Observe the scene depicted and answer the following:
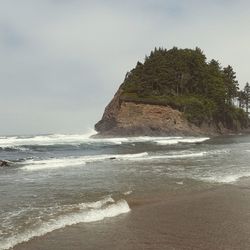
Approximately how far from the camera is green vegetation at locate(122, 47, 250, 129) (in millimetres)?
68375

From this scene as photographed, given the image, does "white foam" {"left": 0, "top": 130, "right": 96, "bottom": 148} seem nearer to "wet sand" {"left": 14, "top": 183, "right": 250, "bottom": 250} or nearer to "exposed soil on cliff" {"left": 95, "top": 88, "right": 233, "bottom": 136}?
"exposed soil on cliff" {"left": 95, "top": 88, "right": 233, "bottom": 136}

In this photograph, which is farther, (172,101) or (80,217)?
(172,101)

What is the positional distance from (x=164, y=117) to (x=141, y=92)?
7.95 meters

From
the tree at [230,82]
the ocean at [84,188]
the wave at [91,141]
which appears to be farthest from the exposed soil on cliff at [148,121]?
the ocean at [84,188]

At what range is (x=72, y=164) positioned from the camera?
24203 millimetres

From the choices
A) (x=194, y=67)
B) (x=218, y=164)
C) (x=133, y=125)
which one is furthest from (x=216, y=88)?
(x=218, y=164)

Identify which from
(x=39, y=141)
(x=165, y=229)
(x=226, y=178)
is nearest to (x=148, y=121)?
(x=39, y=141)

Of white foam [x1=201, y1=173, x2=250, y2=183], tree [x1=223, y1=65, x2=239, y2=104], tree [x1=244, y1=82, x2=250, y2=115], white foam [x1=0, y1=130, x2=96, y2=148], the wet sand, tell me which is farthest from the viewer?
tree [x1=244, y1=82, x2=250, y2=115]

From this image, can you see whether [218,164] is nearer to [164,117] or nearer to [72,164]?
[72,164]

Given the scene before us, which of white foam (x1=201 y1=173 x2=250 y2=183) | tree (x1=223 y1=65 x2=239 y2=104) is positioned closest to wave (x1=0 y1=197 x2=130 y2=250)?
white foam (x1=201 y1=173 x2=250 y2=183)

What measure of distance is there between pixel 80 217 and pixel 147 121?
178ft

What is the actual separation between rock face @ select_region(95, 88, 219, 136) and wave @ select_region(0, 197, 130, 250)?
166 feet

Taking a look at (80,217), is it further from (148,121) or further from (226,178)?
(148,121)

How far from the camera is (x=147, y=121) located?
64.5 metres
